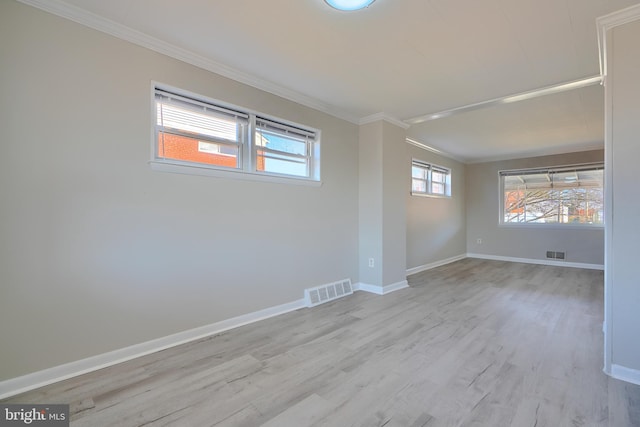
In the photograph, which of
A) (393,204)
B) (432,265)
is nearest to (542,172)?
(432,265)

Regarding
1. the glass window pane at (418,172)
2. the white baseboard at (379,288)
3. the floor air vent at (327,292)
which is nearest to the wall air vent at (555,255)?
the glass window pane at (418,172)

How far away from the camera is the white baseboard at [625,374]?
1.88 m

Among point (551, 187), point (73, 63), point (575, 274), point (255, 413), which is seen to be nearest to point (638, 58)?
point (255, 413)

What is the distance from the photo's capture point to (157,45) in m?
2.29

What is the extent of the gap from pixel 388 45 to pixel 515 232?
6.18 m

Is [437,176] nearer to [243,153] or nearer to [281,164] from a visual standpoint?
[281,164]

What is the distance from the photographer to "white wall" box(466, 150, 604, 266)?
5785 mm

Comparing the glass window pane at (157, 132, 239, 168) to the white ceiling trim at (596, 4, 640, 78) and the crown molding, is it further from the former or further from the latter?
the white ceiling trim at (596, 4, 640, 78)

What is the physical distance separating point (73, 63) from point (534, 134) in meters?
6.05

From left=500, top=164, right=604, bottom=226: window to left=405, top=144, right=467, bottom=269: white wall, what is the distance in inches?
39.2

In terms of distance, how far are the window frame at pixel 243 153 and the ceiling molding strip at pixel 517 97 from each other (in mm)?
1660

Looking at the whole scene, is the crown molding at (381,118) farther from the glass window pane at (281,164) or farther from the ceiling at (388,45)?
the glass window pane at (281,164)

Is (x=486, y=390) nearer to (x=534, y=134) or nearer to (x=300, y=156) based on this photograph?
(x=300, y=156)

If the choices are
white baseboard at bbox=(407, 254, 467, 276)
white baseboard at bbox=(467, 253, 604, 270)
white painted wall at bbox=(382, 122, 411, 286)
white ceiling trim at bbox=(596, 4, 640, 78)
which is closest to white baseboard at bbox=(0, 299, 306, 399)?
white painted wall at bbox=(382, 122, 411, 286)
